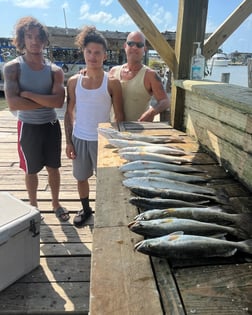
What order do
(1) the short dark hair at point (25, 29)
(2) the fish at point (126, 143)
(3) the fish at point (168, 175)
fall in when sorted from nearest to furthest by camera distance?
1. (3) the fish at point (168, 175)
2. (2) the fish at point (126, 143)
3. (1) the short dark hair at point (25, 29)

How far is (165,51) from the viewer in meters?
3.38

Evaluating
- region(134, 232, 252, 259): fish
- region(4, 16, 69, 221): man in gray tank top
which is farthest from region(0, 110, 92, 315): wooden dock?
region(134, 232, 252, 259): fish

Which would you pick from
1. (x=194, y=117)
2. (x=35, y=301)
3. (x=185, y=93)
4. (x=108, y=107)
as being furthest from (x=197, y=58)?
(x=35, y=301)

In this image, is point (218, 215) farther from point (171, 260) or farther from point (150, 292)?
point (150, 292)

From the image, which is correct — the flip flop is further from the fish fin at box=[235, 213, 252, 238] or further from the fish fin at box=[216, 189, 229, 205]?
the fish fin at box=[235, 213, 252, 238]

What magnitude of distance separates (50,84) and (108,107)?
0.66 meters

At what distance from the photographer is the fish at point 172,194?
1.74 meters

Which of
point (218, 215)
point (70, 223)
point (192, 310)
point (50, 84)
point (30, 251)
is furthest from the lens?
point (70, 223)

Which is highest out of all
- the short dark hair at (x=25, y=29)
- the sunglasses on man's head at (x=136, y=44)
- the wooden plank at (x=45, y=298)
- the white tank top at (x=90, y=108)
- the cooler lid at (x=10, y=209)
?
the short dark hair at (x=25, y=29)

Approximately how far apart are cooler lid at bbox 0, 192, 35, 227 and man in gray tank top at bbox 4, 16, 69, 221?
0.81 meters

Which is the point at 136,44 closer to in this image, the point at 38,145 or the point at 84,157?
the point at 84,157

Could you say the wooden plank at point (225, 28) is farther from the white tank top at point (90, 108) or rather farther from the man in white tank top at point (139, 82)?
the white tank top at point (90, 108)

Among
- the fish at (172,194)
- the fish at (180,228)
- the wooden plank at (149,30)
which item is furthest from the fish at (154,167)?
the wooden plank at (149,30)

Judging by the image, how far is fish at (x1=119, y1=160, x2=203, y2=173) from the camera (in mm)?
2125
